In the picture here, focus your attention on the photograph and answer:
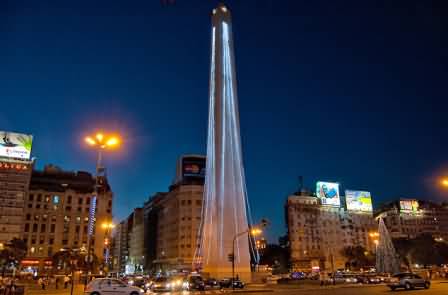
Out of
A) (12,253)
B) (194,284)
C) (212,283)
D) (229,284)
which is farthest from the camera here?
(12,253)

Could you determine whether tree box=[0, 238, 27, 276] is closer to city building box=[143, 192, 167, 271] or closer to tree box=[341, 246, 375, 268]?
city building box=[143, 192, 167, 271]

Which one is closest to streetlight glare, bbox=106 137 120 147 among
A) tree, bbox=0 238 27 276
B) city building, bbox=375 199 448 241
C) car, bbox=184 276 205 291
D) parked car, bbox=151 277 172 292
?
parked car, bbox=151 277 172 292

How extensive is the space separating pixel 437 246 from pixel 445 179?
78.5m

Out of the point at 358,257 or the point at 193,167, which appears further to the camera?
the point at 193,167

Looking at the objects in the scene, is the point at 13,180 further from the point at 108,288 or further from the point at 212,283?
the point at 108,288

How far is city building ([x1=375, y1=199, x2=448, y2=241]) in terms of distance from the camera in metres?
144

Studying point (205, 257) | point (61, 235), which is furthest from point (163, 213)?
point (205, 257)

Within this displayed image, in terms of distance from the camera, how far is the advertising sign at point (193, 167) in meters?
120

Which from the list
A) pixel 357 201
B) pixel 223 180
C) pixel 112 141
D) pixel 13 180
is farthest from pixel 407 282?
pixel 13 180

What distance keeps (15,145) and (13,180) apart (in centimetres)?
879

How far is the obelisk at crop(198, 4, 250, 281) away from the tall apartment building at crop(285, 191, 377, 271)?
7031 cm

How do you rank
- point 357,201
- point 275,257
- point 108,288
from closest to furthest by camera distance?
point 108,288, point 275,257, point 357,201

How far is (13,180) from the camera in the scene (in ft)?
333

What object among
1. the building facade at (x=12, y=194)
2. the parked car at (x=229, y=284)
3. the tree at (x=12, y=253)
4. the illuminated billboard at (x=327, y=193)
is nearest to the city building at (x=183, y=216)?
the illuminated billboard at (x=327, y=193)
